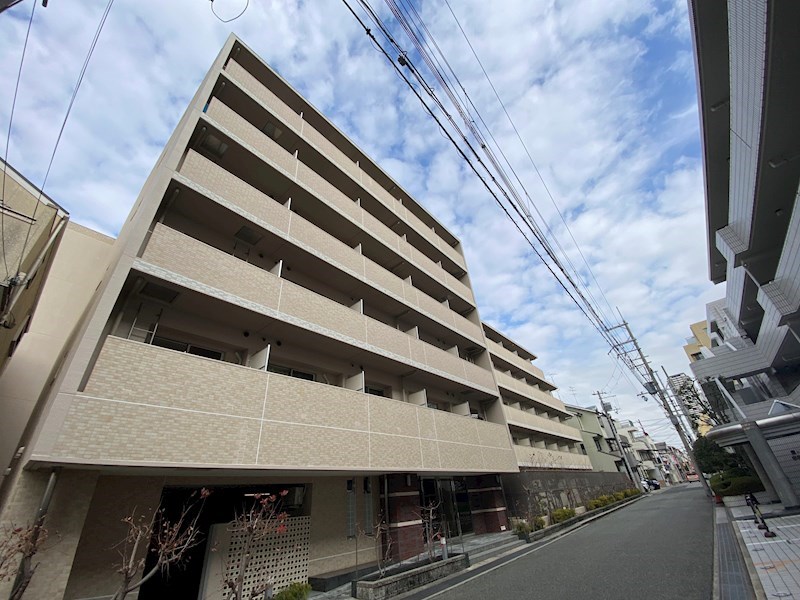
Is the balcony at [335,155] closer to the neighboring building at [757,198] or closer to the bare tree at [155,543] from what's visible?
the neighboring building at [757,198]

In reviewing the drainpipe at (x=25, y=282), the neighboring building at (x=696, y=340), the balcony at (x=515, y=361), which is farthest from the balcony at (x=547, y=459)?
the neighboring building at (x=696, y=340)

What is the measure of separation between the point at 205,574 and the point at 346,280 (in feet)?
29.0

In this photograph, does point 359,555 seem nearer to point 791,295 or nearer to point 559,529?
point 559,529

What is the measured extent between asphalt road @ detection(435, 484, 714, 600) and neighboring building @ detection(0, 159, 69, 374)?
36.3ft

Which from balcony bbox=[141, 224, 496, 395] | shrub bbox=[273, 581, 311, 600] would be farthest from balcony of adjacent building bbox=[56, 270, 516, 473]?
shrub bbox=[273, 581, 311, 600]

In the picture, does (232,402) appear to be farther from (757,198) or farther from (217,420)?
(757,198)

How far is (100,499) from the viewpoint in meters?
6.46

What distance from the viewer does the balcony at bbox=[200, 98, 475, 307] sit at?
10535 millimetres

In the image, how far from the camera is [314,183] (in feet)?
42.1

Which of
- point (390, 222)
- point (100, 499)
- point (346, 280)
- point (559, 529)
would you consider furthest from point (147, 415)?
point (559, 529)

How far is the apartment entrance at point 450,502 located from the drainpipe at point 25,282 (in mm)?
12933

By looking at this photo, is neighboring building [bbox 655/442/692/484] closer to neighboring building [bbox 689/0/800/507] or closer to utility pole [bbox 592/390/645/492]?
utility pole [bbox 592/390/645/492]

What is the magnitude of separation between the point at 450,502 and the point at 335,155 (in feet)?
52.8

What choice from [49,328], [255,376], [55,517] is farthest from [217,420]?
[49,328]
